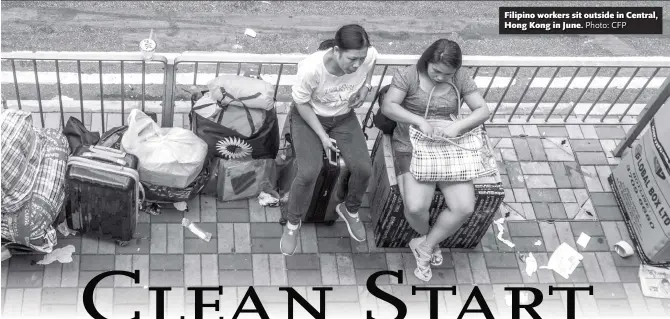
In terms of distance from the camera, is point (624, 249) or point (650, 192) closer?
point (650, 192)

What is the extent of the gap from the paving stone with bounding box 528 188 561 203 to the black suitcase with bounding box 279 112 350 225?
190 cm

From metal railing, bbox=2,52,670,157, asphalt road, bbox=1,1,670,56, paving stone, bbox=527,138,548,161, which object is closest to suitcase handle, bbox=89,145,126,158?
metal railing, bbox=2,52,670,157

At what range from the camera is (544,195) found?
7488 millimetres

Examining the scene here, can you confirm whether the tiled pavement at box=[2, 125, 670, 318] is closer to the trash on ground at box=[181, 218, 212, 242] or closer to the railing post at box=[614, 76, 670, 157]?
the trash on ground at box=[181, 218, 212, 242]

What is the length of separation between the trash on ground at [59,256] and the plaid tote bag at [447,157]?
274cm

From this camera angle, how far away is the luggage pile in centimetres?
583

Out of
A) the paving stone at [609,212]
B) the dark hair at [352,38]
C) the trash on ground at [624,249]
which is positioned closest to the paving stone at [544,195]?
the paving stone at [609,212]

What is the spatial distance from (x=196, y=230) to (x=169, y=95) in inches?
44.8

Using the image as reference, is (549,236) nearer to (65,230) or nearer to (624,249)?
(624,249)

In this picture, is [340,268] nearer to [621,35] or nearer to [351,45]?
Answer: [351,45]

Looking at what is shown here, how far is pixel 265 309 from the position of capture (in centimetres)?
625

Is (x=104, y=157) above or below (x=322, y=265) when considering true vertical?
above

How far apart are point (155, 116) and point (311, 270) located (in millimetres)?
1942

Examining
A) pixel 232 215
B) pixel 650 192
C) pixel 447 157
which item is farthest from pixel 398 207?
pixel 650 192
